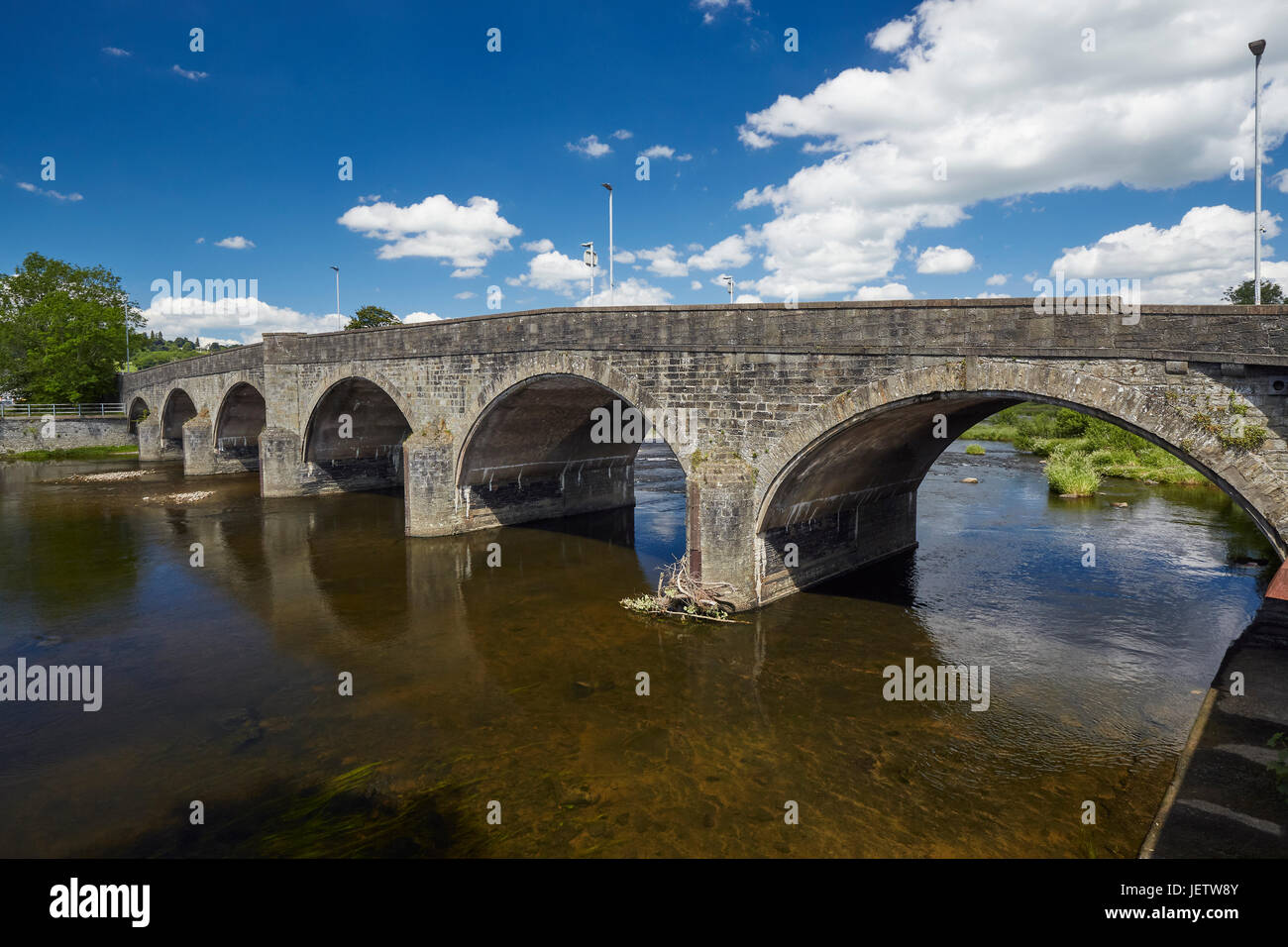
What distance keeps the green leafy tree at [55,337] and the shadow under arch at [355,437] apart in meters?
37.9

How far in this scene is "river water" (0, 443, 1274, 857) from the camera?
25.3ft

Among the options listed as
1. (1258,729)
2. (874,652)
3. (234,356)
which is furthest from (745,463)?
(234,356)

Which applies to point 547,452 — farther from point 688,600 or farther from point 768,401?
point 768,401

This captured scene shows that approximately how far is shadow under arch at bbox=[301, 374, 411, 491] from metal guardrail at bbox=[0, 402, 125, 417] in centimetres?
3296

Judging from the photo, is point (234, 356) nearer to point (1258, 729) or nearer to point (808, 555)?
point (808, 555)

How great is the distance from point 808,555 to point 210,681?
39.4 feet

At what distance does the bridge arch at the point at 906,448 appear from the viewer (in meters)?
9.05

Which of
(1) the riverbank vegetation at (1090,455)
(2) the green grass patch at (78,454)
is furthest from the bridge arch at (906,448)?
(2) the green grass patch at (78,454)

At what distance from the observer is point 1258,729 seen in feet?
20.7

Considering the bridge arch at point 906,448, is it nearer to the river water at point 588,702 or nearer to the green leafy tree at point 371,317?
the river water at point 588,702

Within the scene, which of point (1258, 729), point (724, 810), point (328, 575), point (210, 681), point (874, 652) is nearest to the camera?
point (1258, 729)

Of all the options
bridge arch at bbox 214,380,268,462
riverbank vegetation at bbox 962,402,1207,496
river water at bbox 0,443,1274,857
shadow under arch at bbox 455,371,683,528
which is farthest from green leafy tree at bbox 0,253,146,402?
riverbank vegetation at bbox 962,402,1207,496

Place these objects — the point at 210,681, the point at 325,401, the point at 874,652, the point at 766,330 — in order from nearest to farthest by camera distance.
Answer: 1. the point at 210,681
2. the point at 874,652
3. the point at 766,330
4. the point at 325,401
